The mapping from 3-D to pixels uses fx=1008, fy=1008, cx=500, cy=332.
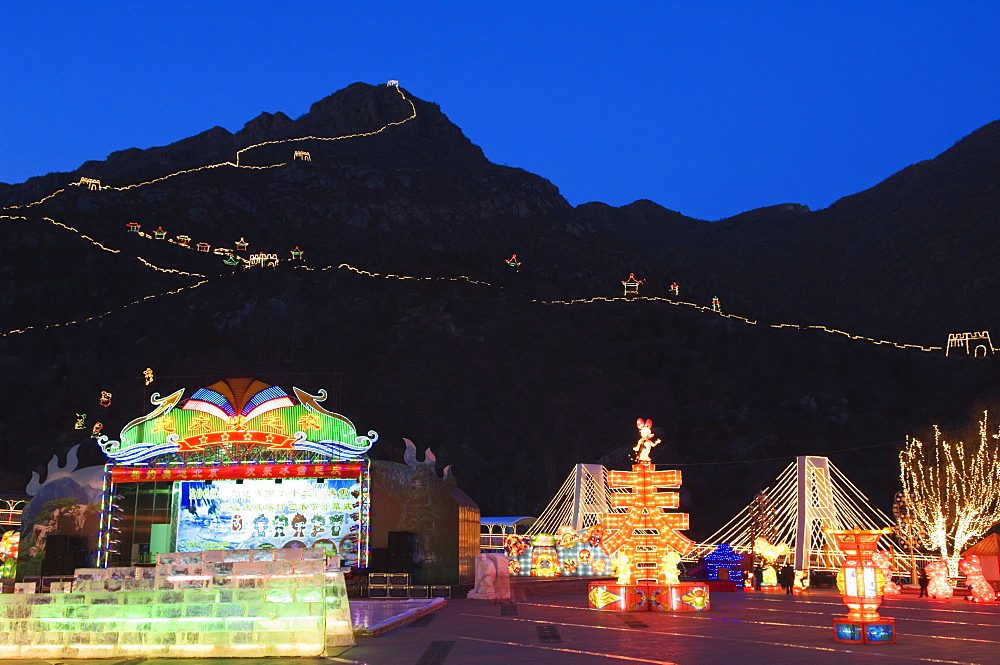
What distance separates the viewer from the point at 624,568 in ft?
75.4

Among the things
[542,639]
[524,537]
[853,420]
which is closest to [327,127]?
[853,420]

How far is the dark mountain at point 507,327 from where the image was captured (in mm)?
70312

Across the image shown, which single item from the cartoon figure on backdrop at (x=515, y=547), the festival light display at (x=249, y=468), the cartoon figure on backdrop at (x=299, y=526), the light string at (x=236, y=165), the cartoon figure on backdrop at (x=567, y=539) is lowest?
the cartoon figure on backdrop at (x=515, y=547)

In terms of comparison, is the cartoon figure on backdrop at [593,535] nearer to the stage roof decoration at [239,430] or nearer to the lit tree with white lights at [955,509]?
the stage roof decoration at [239,430]

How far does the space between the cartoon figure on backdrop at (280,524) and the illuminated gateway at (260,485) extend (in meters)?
0.03

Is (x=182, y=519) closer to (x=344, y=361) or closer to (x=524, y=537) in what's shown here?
(x=524, y=537)

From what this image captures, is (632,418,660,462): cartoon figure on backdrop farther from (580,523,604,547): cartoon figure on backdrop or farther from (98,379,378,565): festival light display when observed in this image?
(580,523,604,547): cartoon figure on backdrop

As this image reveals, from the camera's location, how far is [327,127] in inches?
7116

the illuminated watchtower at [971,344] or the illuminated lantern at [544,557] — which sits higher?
the illuminated watchtower at [971,344]

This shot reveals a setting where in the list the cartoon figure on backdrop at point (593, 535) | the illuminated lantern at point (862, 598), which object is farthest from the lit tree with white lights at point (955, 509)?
the illuminated lantern at point (862, 598)

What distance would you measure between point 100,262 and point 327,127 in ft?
303

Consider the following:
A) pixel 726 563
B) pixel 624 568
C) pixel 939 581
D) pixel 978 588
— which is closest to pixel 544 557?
pixel 726 563

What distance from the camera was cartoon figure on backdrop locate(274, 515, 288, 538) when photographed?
31625 mm

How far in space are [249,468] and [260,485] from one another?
118cm
